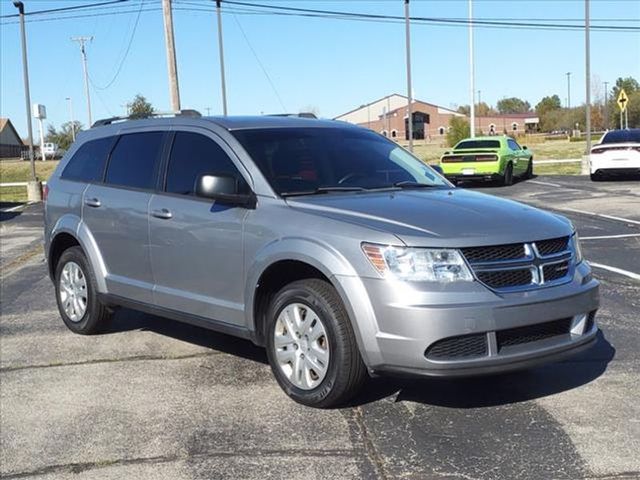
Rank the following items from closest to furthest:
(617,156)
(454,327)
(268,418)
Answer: (454,327), (268,418), (617,156)

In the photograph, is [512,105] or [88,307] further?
[512,105]

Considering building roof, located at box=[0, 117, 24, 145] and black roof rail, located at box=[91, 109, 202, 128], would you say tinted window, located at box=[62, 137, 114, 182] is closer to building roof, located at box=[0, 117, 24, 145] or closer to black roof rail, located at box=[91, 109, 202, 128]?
black roof rail, located at box=[91, 109, 202, 128]

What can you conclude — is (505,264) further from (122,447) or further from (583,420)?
(122,447)

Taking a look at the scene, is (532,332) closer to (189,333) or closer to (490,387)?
(490,387)

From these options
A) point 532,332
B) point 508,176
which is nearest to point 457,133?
point 508,176

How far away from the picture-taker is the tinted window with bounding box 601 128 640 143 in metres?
22.6

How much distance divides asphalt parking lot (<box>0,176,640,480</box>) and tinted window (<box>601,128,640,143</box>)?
17.2 meters

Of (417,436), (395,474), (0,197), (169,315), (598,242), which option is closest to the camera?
(395,474)

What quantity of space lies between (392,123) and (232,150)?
369 ft

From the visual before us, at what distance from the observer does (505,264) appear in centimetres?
427

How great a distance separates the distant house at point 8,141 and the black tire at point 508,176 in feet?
300

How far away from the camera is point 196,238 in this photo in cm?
541

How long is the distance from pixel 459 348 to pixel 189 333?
3.25 metres

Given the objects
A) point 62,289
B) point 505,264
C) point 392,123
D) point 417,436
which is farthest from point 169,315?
point 392,123
